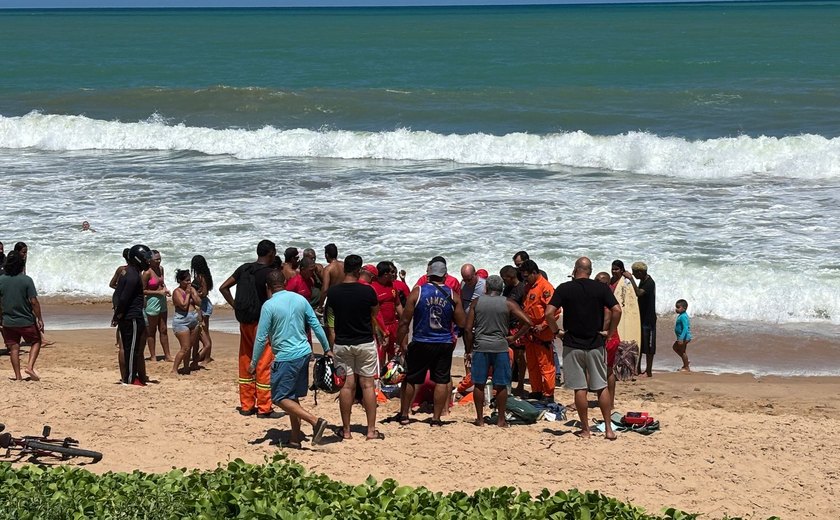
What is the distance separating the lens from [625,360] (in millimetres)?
11727

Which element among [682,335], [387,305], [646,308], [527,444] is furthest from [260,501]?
[682,335]

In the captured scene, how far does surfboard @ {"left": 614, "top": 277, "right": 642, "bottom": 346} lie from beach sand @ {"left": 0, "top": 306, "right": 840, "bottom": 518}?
0.60 metres

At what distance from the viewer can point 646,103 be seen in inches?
1375

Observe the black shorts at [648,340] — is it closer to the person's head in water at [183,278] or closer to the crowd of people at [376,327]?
the crowd of people at [376,327]

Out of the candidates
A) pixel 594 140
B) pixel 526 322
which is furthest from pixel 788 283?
pixel 594 140

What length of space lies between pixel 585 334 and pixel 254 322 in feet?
9.81

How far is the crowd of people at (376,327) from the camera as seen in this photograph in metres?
8.89

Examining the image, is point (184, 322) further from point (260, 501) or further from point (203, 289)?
point (260, 501)

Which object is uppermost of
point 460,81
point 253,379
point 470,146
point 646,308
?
point 460,81

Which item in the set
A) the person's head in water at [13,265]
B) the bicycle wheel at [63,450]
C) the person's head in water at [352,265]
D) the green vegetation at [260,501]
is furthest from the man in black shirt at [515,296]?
the person's head in water at [13,265]

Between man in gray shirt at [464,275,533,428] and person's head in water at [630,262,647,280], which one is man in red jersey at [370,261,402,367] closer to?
man in gray shirt at [464,275,533,428]

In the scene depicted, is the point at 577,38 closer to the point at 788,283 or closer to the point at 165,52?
the point at 165,52

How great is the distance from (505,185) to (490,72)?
2433 cm

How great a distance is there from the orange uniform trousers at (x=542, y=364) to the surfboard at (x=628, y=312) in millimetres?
1376
